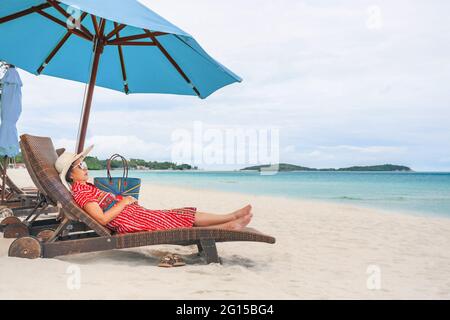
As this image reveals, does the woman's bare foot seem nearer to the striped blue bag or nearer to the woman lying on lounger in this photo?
the woman lying on lounger

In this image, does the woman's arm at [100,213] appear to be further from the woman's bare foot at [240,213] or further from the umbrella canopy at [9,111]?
the umbrella canopy at [9,111]

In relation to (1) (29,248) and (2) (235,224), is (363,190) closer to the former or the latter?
(2) (235,224)

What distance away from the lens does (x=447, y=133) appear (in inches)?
1745

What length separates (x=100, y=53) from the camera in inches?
211

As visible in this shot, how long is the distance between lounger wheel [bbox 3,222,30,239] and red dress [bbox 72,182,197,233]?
4.50ft

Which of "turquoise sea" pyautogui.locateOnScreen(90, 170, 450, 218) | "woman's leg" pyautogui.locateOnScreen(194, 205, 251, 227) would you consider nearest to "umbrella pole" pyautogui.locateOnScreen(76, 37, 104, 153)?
"woman's leg" pyautogui.locateOnScreen(194, 205, 251, 227)

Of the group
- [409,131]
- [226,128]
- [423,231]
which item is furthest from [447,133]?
[423,231]

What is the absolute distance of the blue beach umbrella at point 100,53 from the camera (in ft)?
17.2

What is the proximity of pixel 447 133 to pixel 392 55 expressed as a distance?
43.0 ft

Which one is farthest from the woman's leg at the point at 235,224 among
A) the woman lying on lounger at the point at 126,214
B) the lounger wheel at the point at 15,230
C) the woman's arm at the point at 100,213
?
the lounger wheel at the point at 15,230

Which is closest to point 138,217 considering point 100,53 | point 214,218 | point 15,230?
point 214,218

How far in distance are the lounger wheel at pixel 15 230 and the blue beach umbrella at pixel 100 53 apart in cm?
108

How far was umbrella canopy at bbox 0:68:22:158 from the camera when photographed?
7379 mm
